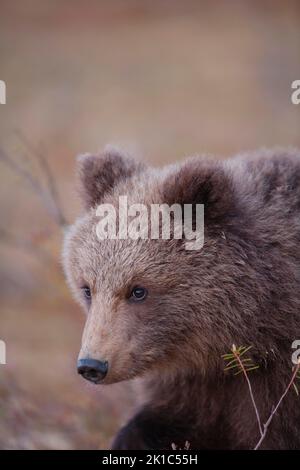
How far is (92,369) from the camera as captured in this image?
4953 millimetres

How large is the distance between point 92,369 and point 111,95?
14.8 meters

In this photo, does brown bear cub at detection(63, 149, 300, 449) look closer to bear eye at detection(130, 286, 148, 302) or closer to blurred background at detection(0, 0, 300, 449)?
bear eye at detection(130, 286, 148, 302)

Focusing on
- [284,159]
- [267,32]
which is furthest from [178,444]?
[267,32]

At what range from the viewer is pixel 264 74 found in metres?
19.2

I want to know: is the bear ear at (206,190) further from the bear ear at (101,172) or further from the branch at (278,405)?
the branch at (278,405)

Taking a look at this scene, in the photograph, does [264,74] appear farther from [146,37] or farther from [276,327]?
[276,327]

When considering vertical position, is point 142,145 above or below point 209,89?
below

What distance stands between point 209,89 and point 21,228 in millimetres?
6694

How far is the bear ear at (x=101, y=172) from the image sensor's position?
5.78 meters

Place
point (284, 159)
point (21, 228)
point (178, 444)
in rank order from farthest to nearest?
point (21, 228), point (178, 444), point (284, 159)

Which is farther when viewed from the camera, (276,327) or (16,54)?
(16,54)

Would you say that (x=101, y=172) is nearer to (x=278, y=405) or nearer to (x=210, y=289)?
(x=210, y=289)

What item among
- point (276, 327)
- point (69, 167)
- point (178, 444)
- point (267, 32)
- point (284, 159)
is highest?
point (267, 32)

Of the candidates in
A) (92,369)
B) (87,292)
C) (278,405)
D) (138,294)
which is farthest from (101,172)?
(278,405)
